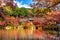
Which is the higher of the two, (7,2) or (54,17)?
(7,2)

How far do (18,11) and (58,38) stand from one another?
2.35 feet

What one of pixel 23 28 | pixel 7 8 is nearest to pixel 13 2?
pixel 7 8

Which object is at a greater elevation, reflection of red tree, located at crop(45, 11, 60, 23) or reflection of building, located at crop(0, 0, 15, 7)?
reflection of building, located at crop(0, 0, 15, 7)

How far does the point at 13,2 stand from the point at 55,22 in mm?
705

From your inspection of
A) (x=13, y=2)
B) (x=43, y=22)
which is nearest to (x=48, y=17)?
(x=43, y=22)

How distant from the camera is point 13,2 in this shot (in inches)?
143

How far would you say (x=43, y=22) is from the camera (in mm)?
3537

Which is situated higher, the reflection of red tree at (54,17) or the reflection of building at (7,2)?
the reflection of building at (7,2)

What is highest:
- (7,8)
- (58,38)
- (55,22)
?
(7,8)

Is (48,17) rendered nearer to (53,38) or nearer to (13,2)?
(53,38)

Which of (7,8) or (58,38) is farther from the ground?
(7,8)

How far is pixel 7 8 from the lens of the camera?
3.58m

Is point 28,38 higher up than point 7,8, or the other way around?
point 7,8

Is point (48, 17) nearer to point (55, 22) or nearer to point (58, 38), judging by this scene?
point (55, 22)
